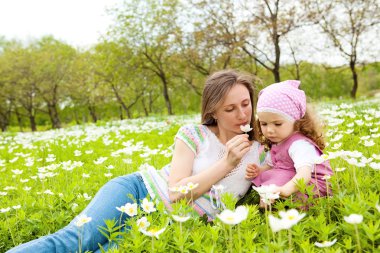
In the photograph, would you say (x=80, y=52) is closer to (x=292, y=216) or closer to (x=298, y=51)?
(x=298, y=51)

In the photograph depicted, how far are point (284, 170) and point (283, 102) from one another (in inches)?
20.5

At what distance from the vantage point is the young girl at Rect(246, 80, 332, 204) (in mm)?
2730

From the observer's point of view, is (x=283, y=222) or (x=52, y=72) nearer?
(x=283, y=222)

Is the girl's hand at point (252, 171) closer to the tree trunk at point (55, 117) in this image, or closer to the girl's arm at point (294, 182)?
the girl's arm at point (294, 182)

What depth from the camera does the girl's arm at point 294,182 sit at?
2.49 m

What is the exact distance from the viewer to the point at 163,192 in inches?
126

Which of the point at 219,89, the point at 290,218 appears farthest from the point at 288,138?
the point at 290,218

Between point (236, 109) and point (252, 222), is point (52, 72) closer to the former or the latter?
point (236, 109)

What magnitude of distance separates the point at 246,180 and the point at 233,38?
76.0 feet

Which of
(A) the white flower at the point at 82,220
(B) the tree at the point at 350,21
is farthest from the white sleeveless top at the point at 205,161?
(B) the tree at the point at 350,21

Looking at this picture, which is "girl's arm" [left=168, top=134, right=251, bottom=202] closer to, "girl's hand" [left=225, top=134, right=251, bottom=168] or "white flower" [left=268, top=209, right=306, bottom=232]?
"girl's hand" [left=225, top=134, right=251, bottom=168]

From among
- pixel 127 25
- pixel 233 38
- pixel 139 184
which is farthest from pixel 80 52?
pixel 139 184

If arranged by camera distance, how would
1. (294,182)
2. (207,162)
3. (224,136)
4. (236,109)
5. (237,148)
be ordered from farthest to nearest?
(224,136)
(207,162)
(236,109)
(237,148)
(294,182)

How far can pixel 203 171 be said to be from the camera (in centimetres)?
301
